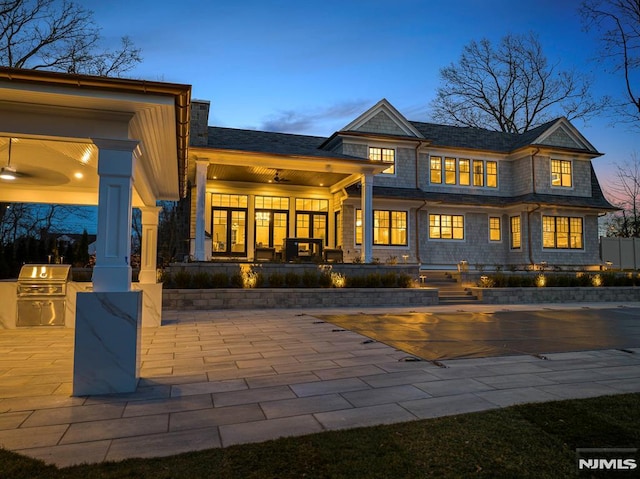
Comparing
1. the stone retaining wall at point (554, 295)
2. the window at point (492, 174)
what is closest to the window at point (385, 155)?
the window at point (492, 174)

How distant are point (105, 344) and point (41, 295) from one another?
5.69 meters

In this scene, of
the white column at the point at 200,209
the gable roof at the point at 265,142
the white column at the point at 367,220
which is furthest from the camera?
the white column at the point at 367,220

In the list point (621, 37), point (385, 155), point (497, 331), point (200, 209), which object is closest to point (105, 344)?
point (497, 331)

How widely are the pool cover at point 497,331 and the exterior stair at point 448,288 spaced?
279 centimetres

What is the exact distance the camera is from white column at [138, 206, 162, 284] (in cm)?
1007

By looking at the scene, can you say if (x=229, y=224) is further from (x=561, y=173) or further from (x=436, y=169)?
(x=561, y=173)

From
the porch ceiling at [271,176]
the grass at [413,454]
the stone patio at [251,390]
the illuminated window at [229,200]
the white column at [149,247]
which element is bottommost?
the stone patio at [251,390]

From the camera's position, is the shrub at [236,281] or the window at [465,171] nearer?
the shrub at [236,281]

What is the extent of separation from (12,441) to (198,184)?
1178 centimetres

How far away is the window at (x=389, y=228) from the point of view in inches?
746

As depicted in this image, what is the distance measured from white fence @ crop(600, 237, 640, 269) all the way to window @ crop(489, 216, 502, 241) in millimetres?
5886

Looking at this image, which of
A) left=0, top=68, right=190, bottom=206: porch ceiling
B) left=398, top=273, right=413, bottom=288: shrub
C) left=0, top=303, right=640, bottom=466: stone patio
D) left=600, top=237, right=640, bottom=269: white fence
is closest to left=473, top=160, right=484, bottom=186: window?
left=600, top=237, right=640, bottom=269: white fence

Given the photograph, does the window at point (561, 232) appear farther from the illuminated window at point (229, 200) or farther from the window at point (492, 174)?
the illuminated window at point (229, 200)

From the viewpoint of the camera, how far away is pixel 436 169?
20.9 m
